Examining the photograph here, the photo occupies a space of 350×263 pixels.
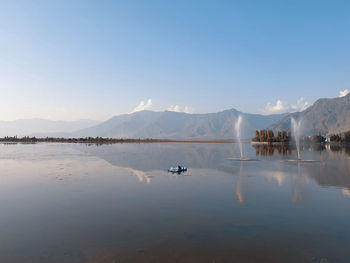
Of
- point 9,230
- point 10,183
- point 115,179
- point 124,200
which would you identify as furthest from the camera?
point 115,179

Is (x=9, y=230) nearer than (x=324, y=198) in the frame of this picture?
Yes

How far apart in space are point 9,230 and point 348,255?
63.5 ft

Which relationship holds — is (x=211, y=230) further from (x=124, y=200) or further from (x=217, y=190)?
(x=217, y=190)

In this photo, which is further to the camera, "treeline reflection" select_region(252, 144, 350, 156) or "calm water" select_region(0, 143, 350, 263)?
"treeline reflection" select_region(252, 144, 350, 156)

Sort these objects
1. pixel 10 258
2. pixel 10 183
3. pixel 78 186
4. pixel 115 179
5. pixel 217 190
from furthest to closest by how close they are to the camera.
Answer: pixel 115 179 → pixel 10 183 → pixel 78 186 → pixel 217 190 → pixel 10 258

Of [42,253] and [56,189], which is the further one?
[56,189]

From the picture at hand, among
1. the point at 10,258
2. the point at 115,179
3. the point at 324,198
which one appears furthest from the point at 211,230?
the point at 115,179

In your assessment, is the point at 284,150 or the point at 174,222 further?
the point at 284,150

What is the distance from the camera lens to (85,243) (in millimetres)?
14227

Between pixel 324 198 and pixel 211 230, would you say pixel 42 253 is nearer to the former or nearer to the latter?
pixel 211 230

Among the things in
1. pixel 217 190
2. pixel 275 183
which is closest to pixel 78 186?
pixel 217 190

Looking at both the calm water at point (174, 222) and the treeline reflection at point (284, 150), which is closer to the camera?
the calm water at point (174, 222)

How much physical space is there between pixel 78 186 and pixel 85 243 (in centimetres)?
1725

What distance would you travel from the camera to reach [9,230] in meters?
16.1
